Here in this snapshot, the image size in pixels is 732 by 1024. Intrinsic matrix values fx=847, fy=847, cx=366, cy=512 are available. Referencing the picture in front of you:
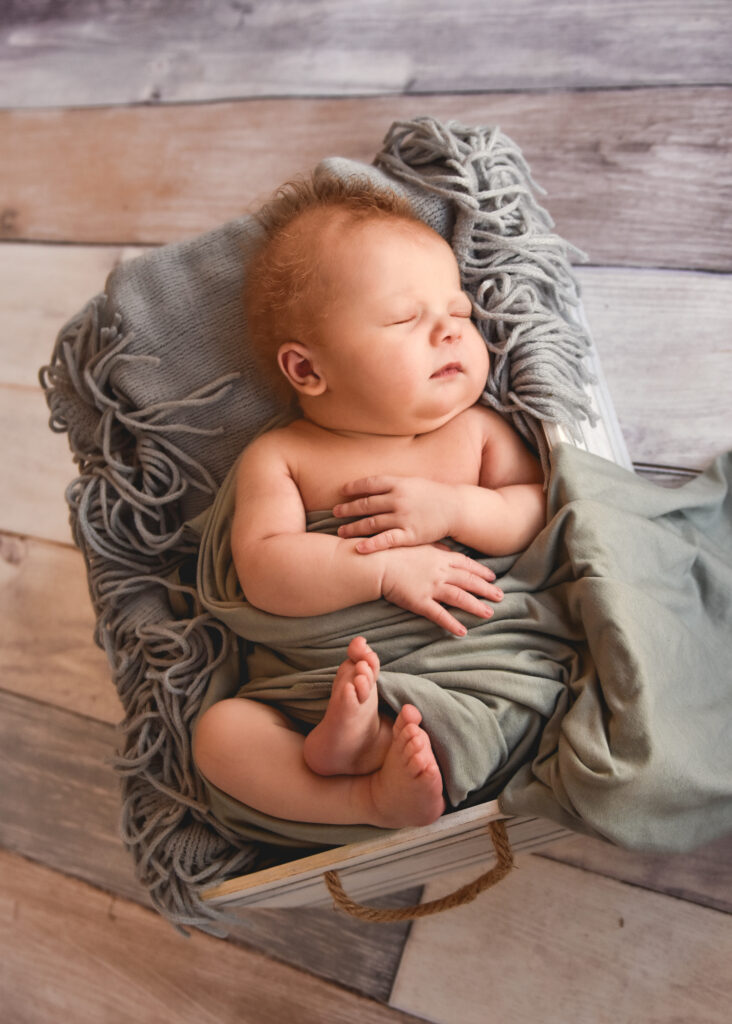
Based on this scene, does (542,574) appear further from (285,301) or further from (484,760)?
(285,301)

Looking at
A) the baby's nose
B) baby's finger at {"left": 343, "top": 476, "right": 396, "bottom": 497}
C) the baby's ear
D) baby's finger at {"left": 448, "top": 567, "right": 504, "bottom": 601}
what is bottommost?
baby's finger at {"left": 448, "top": 567, "right": 504, "bottom": 601}

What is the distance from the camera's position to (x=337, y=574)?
2.75 ft

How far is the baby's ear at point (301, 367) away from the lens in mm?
892

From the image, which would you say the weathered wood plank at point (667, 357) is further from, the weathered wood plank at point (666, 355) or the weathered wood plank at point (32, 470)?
the weathered wood plank at point (32, 470)

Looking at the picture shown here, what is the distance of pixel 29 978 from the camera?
1.16 meters

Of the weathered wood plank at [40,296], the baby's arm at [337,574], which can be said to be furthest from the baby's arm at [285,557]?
the weathered wood plank at [40,296]

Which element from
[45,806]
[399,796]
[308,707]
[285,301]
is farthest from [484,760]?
[45,806]

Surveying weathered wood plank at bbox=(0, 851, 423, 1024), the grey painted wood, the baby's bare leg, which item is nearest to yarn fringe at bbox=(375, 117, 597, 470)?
the baby's bare leg

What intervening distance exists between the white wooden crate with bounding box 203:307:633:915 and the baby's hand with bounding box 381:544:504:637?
0.17 meters

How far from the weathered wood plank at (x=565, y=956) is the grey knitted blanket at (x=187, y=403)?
0.93 feet

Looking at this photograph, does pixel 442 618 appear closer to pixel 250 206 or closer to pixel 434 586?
pixel 434 586

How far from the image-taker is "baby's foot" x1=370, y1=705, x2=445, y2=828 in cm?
73

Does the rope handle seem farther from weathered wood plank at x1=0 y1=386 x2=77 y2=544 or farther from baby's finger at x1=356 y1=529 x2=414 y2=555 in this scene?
weathered wood plank at x1=0 y1=386 x2=77 y2=544

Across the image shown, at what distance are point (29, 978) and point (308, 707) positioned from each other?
0.66 m
